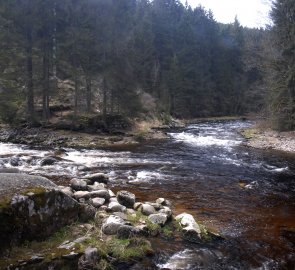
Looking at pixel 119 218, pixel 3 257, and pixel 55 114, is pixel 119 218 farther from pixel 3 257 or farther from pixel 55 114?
pixel 55 114

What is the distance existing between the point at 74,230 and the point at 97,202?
6.92 ft

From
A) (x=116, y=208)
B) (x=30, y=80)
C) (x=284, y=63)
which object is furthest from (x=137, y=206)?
(x=284, y=63)

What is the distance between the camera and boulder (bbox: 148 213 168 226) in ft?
30.1

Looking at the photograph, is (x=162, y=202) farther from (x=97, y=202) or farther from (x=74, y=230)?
(x=74, y=230)

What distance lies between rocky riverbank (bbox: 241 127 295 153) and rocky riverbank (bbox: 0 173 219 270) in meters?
18.3

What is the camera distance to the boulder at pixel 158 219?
917 centimetres

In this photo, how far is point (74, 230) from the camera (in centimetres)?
797

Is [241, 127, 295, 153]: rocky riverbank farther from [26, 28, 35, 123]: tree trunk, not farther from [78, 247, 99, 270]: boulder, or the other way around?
[78, 247, 99, 270]: boulder

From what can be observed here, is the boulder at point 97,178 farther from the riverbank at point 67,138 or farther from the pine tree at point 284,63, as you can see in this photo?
the pine tree at point 284,63

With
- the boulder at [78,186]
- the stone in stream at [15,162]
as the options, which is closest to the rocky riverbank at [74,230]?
the boulder at [78,186]

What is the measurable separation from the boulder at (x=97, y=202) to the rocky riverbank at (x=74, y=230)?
40 mm

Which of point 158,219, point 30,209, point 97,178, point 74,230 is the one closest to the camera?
point 30,209

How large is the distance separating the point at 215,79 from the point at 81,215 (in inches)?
2659

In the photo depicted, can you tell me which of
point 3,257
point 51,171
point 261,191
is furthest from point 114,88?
point 3,257
